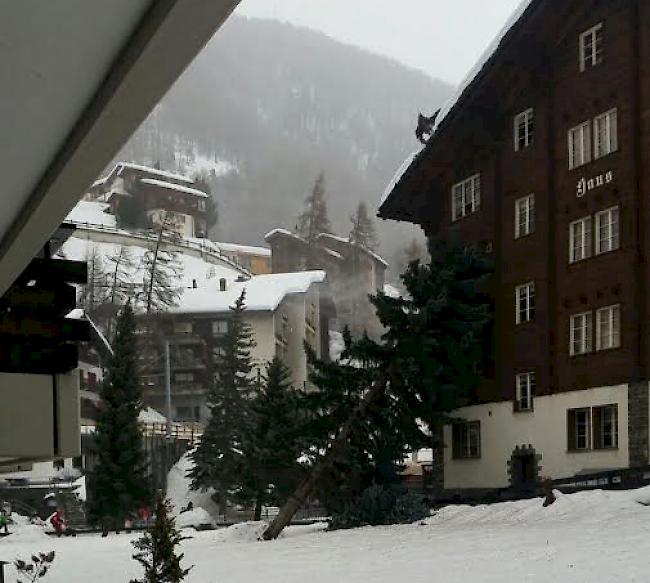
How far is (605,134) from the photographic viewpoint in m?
28.8

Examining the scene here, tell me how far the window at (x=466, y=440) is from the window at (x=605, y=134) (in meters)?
10.9

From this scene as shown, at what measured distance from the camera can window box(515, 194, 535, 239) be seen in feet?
105

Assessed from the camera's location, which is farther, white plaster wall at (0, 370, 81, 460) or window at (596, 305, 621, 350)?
window at (596, 305, 621, 350)

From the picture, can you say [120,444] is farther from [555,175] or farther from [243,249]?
[243,249]

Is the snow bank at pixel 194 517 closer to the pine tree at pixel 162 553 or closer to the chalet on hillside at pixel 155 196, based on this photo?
the pine tree at pixel 162 553

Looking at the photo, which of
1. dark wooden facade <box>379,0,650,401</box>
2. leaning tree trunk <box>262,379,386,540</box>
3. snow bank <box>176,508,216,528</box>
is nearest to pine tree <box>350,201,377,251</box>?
snow bank <box>176,508,216,528</box>

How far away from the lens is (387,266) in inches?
5182

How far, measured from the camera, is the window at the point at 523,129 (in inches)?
1277

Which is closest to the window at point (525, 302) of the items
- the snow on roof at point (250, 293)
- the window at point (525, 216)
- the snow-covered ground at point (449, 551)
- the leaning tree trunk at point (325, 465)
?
the window at point (525, 216)

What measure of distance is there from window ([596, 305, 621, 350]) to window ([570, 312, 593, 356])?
1.26ft

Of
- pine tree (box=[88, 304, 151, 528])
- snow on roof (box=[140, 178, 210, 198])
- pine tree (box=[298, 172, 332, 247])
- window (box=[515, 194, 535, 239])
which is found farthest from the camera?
pine tree (box=[298, 172, 332, 247])

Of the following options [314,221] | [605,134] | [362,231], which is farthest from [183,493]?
[362,231]

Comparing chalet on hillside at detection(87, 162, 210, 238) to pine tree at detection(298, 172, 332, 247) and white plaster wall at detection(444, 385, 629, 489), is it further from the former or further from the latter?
white plaster wall at detection(444, 385, 629, 489)

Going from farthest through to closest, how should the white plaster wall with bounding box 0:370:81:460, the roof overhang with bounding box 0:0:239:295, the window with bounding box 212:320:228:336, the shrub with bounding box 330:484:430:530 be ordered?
the window with bounding box 212:320:228:336, the shrub with bounding box 330:484:430:530, the white plaster wall with bounding box 0:370:81:460, the roof overhang with bounding box 0:0:239:295
